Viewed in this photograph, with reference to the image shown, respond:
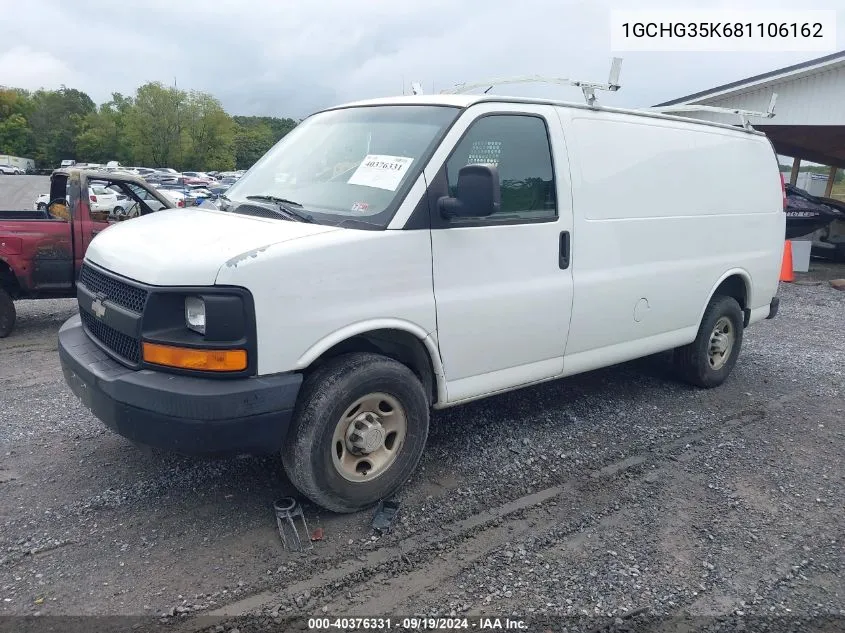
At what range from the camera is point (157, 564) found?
319 centimetres

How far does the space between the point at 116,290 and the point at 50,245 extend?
15.5 feet

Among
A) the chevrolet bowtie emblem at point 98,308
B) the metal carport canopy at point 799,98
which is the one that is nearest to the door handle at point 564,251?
the chevrolet bowtie emblem at point 98,308

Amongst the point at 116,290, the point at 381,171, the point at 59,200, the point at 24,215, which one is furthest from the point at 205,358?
the point at 24,215

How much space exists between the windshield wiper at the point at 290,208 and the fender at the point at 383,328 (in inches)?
26.1

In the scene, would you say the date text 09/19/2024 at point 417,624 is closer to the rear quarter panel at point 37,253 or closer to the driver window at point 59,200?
the rear quarter panel at point 37,253

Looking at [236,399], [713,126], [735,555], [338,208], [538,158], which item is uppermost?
[713,126]

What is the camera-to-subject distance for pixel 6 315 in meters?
7.32

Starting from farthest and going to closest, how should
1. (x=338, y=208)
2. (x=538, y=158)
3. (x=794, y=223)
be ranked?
(x=794, y=223) < (x=538, y=158) < (x=338, y=208)

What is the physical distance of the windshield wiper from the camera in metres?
3.67

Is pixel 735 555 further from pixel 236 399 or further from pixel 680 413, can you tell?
pixel 236 399

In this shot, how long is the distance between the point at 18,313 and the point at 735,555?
866 centimetres

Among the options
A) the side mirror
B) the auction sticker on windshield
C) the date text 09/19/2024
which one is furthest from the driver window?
Answer: the date text 09/19/2024

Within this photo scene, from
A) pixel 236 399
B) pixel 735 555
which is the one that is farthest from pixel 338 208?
pixel 735 555

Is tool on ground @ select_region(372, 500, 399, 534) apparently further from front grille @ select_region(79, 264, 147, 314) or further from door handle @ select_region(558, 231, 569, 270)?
door handle @ select_region(558, 231, 569, 270)
